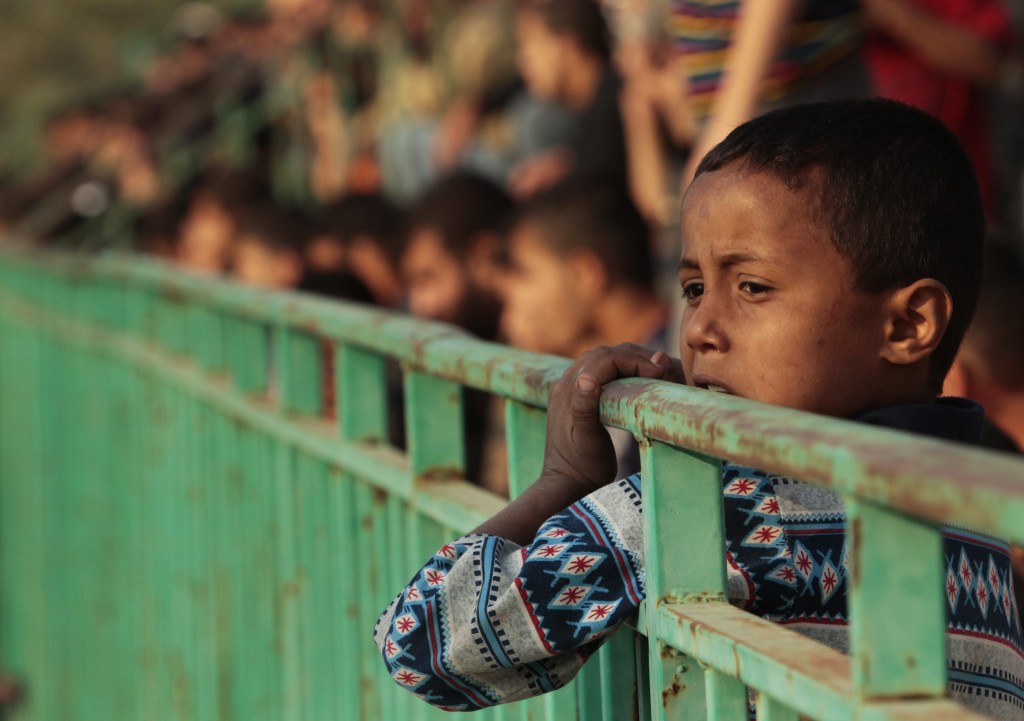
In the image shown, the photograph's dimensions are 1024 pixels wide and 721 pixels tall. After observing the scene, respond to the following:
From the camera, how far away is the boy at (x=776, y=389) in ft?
5.34

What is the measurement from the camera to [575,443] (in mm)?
1773

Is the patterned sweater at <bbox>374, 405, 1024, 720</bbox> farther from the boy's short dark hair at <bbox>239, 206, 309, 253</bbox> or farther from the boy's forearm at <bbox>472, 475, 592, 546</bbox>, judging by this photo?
the boy's short dark hair at <bbox>239, 206, 309, 253</bbox>

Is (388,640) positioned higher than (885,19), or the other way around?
(885,19)

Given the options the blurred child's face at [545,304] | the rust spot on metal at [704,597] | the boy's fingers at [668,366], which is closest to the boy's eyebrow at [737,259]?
the boy's fingers at [668,366]

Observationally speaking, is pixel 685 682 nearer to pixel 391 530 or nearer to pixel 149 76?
pixel 391 530

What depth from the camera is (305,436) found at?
9.47ft

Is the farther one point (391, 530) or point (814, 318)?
point (391, 530)

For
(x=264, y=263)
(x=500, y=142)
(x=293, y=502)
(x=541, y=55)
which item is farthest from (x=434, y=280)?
(x=293, y=502)

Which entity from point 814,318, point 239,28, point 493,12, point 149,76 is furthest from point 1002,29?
point 149,76

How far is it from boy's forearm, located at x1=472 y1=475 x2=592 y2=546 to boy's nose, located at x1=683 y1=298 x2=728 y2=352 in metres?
0.20

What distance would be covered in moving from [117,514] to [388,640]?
3315 mm

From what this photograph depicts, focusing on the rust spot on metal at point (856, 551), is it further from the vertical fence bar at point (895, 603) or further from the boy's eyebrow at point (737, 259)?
the boy's eyebrow at point (737, 259)

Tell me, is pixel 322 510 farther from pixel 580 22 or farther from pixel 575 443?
pixel 580 22

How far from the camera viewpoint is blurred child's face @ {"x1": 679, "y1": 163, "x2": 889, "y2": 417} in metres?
1.75
